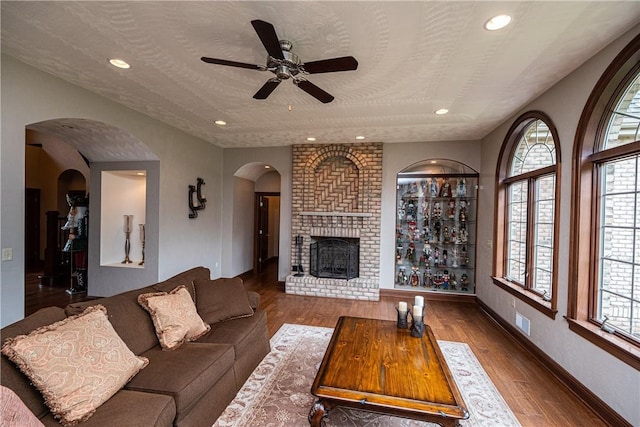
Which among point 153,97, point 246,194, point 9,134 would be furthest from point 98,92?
point 246,194

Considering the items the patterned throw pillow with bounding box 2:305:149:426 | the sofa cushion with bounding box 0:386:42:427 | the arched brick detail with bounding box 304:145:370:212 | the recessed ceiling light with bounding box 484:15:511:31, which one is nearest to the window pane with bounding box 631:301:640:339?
the recessed ceiling light with bounding box 484:15:511:31

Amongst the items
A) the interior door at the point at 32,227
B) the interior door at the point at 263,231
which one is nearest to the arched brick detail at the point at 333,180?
the interior door at the point at 263,231

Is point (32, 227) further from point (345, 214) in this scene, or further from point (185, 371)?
point (185, 371)

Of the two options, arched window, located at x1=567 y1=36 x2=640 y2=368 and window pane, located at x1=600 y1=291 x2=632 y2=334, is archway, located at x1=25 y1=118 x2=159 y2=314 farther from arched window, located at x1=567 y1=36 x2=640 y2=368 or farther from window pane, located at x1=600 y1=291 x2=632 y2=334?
window pane, located at x1=600 y1=291 x2=632 y2=334

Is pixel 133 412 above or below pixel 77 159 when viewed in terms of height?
below

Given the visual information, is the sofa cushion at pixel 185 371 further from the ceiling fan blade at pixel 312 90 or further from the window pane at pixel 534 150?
the window pane at pixel 534 150

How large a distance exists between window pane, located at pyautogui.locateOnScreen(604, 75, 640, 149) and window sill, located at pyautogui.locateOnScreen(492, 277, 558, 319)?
1.62 m

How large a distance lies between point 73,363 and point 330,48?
269 cm

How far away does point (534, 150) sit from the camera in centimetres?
348

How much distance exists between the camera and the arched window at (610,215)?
2.11 meters

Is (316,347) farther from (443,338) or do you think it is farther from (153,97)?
(153,97)

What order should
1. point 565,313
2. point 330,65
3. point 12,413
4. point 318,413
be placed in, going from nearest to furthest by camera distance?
point 12,413
point 318,413
point 330,65
point 565,313

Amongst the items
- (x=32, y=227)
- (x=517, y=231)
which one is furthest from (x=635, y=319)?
(x=32, y=227)

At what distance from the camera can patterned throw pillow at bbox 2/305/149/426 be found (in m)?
1.34
